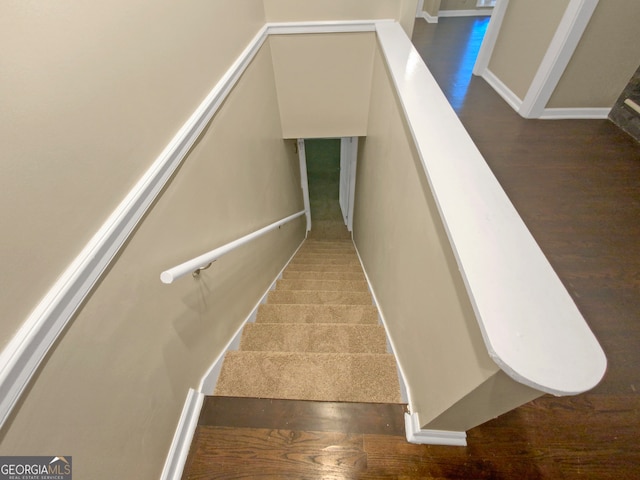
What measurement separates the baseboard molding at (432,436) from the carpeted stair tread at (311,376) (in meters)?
0.15

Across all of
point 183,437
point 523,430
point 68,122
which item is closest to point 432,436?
point 523,430

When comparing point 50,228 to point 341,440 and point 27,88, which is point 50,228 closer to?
point 27,88

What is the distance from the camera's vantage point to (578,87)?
240 cm

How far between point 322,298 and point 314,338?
0.61 m

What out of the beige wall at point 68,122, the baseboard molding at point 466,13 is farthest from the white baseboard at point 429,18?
the beige wall at point 68,122

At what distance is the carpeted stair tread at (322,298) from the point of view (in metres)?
2.16

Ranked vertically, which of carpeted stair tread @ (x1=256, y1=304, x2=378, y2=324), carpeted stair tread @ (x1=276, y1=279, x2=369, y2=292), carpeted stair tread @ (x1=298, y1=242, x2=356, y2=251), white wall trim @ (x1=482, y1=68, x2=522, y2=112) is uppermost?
white wall trim @ (x1=482, y1=68, x2=522, y2=112)

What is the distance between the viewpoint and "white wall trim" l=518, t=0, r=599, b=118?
207 centimetres

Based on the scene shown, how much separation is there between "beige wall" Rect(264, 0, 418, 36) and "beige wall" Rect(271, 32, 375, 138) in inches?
4.7

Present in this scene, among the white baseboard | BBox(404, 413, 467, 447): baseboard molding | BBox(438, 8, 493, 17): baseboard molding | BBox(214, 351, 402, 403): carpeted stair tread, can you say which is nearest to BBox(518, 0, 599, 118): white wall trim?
BBox(214, 351, 402, 403): carpeted stair tread

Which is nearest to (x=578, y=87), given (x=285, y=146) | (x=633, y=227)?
(x=633, y=227)

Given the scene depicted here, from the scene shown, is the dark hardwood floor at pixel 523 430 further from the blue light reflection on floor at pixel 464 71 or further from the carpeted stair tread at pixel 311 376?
the blue light reflection on floor at pixel 464 71

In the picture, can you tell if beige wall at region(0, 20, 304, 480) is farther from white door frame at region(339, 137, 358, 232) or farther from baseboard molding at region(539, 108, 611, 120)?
baseboard molding at region(539, 108, 611, 120)

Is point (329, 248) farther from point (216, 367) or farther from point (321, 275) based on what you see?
point (216, 367)
